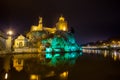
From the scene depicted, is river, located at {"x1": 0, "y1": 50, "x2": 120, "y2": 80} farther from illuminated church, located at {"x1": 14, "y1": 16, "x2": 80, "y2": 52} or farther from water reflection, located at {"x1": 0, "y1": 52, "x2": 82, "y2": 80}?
illuminated church, located at {"x1": 14, "y1": 16, "x2": 80, "y2": 52}

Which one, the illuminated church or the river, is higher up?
the illuminated church

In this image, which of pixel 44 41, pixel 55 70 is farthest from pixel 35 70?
pixel 44 41

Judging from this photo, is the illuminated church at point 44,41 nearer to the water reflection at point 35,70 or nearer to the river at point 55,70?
the water reflection at point 35,70

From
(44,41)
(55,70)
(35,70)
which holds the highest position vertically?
(44,41)

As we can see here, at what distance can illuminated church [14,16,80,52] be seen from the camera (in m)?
71.1

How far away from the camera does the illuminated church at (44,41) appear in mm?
71062

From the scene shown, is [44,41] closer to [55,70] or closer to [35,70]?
[55,70]

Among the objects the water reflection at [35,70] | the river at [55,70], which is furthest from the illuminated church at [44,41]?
the river at [55,70]

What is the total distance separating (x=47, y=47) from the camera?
→ 75.6 meters

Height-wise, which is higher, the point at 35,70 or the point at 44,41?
the point at 44,41

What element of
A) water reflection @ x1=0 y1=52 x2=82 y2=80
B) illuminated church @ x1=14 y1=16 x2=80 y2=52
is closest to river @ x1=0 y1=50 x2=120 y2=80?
water reflection @ x1=0 y1=52 x2=82 y2=80

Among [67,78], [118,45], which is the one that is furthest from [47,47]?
[118,45]

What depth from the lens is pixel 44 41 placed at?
79375 mm

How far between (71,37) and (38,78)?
283ft
